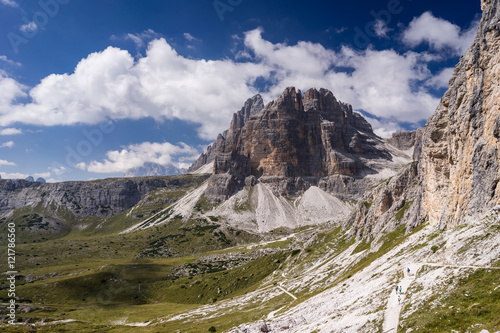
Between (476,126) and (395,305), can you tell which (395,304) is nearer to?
(395,305)

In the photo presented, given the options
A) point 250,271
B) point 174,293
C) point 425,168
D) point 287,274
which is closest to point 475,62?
point 425,168

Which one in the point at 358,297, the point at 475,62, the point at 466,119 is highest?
the point at 475,62

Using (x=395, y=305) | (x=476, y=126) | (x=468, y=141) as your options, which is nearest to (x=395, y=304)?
(x=395, y=305)

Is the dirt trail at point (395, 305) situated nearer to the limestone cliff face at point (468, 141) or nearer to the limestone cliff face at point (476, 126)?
the limestone cliff face at point (468, 141)

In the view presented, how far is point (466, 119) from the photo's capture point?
5091 cm

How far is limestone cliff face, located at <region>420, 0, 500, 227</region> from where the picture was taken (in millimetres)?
43031

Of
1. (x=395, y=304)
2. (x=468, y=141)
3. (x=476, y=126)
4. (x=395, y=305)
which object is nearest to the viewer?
(x=395, y=305)

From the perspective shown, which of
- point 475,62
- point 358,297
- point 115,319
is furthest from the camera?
point 115,319

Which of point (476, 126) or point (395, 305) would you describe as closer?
point (395, 305)

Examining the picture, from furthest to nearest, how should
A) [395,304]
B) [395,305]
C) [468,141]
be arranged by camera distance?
[468,141] < [395,304] < [395,305]

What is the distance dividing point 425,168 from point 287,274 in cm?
6361

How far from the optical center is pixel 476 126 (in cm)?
4800

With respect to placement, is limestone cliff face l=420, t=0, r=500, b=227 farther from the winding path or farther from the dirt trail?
the dirt trail

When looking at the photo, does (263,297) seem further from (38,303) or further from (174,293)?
(38,303)
